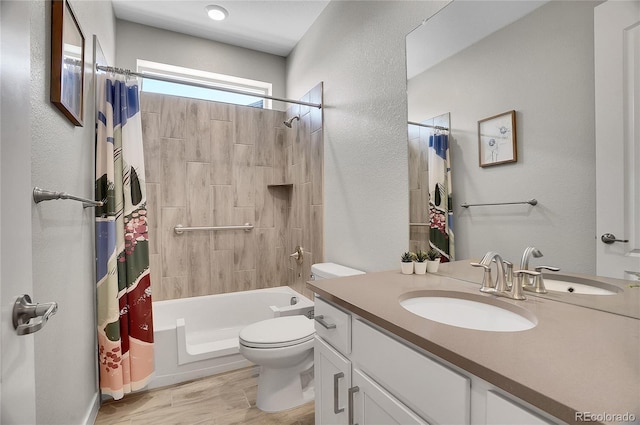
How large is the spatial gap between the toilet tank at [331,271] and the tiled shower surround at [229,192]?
10.3 inches

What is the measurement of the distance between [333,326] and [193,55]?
2817 millimetres

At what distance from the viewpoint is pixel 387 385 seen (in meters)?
0.87

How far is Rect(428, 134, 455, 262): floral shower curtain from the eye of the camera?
1.39m

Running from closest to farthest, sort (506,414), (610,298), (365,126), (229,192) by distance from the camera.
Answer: (506,414) → (610,298) → (365,126) → (229,192)

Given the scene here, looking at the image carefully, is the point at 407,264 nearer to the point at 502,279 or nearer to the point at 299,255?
the point at 502,279

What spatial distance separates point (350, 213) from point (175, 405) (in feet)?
5.33

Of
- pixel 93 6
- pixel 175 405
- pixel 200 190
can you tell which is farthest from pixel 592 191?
pixel 200 190

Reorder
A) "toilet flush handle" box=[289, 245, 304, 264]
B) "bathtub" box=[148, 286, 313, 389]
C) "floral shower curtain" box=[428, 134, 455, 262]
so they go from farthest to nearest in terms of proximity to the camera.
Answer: "toilet flush handle" box=[289, 245, 304, 264]
"bathtub" box=[148, 286, 313, 389]
"floral shower curtain" box=[428, 134, 455, 262]

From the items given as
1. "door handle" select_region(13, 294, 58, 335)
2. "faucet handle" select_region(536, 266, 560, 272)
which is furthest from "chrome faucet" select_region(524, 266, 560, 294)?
"door handle" select_region(13, 294, 58, 335)

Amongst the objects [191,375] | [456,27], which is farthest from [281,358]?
[456,27]

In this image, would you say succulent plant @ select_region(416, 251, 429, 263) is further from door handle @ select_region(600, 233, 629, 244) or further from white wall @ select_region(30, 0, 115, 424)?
white wall @ select_region(30, 0, 115, 424)

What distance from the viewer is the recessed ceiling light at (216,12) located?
2.44 meters

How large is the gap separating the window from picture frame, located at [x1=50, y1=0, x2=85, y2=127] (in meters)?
1.18

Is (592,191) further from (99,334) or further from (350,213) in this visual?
(99,334)
